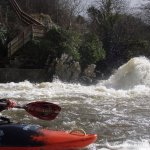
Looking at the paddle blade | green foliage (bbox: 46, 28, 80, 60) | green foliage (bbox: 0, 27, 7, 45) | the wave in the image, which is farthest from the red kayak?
green foliage (bbox: 0, 27, 7, 45)

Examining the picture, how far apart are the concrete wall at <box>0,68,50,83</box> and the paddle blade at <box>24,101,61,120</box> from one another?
10.7 m

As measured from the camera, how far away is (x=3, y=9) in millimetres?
25516

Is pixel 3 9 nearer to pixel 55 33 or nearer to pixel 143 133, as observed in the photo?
pixel 55 33

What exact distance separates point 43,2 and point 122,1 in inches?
184

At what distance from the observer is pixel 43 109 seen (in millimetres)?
7555

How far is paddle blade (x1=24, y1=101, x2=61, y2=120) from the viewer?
7523 millimetres

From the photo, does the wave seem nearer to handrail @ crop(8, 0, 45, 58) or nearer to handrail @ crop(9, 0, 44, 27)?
handrail @ crop(8, 0, 45, 58)

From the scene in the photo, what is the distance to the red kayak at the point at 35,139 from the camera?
695cm

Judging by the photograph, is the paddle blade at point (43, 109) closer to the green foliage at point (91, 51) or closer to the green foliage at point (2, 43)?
the green foliage at point (91, 51)

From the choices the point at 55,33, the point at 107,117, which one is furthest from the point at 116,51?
the point at 107,117

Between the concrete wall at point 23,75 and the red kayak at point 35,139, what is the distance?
11087mm

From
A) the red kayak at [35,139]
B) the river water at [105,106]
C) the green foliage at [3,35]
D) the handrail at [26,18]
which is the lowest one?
the river water at [105,106]

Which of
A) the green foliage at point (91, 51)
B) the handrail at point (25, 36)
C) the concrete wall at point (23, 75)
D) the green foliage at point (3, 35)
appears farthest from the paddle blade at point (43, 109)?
the green foliage at point (3, 35)

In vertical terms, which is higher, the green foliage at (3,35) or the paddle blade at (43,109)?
the green foliage at (3,35)
